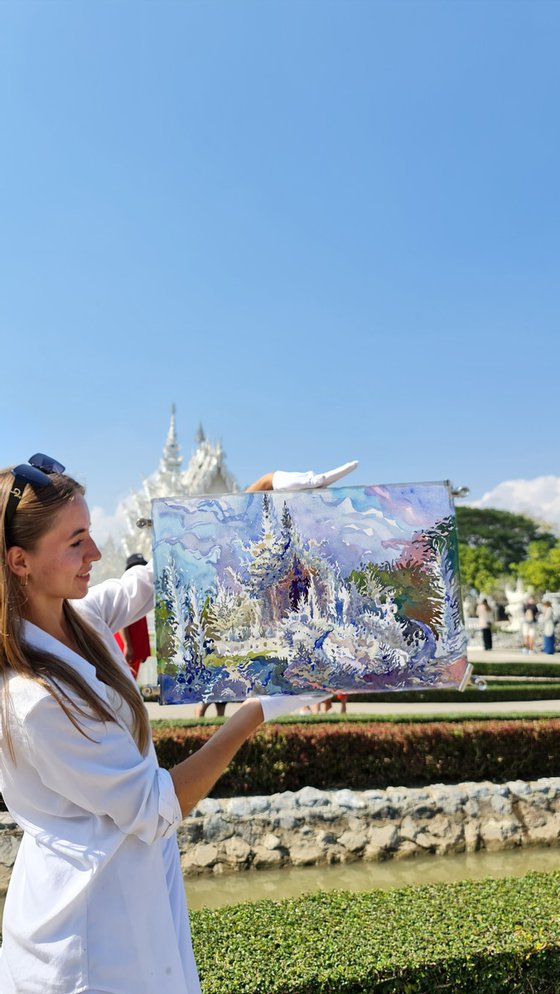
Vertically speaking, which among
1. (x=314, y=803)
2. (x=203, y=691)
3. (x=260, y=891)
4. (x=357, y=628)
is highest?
(x=357, y=628)

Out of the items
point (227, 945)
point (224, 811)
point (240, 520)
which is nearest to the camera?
point (240, 520)

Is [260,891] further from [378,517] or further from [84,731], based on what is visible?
[84,731]

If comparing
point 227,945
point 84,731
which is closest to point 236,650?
point 84,731

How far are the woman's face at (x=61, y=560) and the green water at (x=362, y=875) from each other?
15.1 feet

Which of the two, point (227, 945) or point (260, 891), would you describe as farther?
point (260, 891)

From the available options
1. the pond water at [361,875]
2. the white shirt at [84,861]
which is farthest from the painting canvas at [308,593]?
the pond water at [361,875]

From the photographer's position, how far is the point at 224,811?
638cm

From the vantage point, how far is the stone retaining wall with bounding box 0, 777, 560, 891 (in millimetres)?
6266

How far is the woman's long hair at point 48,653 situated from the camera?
67.4 inches

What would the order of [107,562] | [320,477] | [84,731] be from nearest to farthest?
[84,731], [320,477], [107,562]

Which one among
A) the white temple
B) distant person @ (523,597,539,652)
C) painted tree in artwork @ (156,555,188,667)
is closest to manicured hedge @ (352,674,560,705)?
distant person @ (523,597,539,652)

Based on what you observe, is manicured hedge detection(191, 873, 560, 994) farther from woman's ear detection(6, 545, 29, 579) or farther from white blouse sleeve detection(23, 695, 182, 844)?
woman's ear detection(6, 545, 29, 579)

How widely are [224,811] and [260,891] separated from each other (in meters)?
0.72

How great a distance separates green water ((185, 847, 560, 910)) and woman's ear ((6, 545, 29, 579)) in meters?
4.70
